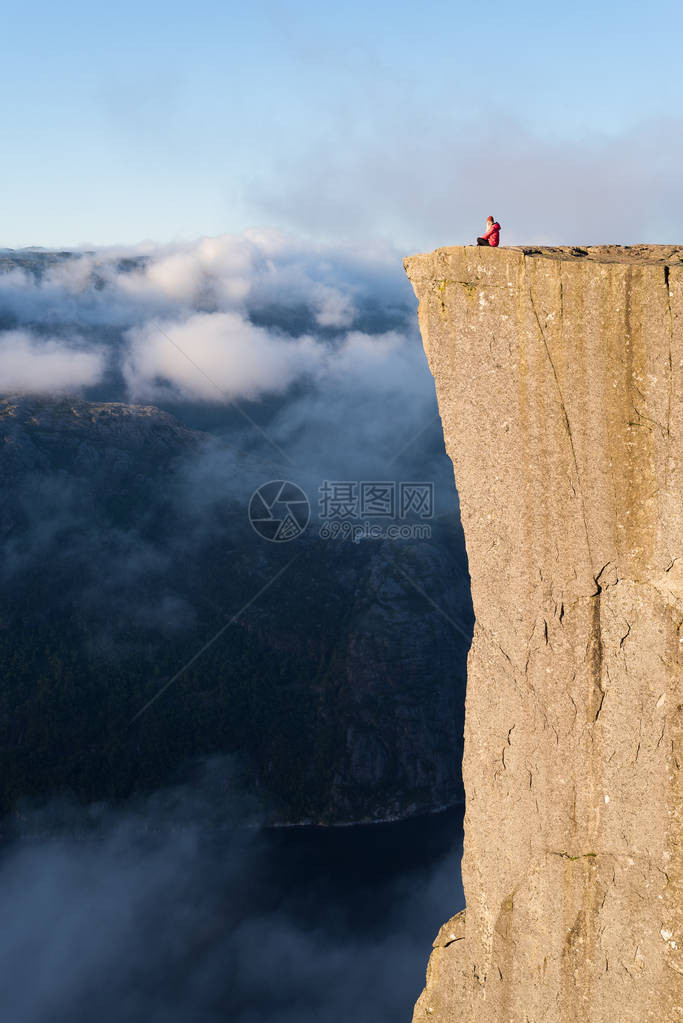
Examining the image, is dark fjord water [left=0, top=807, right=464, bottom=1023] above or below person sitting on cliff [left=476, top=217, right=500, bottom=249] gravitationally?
below

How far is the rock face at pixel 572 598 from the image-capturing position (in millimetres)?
10867

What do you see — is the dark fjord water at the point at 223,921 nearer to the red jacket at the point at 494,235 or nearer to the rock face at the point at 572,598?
the rock face at the point at 572,598

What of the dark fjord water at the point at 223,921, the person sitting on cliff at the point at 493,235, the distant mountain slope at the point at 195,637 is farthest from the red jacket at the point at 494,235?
the distant mountain slope at the point at 195,637

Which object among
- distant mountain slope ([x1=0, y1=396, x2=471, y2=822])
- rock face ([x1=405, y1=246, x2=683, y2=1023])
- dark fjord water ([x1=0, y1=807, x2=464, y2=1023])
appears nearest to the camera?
rock face ([x1=405, y1=246, x2=683, y2=1023])

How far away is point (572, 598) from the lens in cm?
1166

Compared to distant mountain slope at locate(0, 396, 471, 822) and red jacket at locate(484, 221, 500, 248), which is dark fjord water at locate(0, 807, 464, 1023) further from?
red jacket at locate(484, 221, 500, 248)

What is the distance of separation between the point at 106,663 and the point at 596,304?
149725 mm

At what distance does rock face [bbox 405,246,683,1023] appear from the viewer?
10.9 meters

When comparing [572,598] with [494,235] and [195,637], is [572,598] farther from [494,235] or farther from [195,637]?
[195,637]

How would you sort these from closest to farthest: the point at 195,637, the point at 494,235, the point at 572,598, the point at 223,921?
1. the point at 572,598
2. the point at 494,235
3. the point at 223,921
4. the point at 195,637

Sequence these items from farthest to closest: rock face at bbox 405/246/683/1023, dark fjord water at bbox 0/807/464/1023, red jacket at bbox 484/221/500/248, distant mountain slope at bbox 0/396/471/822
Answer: distant mountain slope at bbox 0/396/471/822 → dark fjord water at bbox 0/807/464/1023 → red jacket at bbox 484/221/500/248 → rock face at bbox 405/246/683/1023

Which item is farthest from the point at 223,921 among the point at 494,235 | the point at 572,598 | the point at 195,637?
the point at 494,235

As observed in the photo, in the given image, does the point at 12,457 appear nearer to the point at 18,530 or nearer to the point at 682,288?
the point at 18,530

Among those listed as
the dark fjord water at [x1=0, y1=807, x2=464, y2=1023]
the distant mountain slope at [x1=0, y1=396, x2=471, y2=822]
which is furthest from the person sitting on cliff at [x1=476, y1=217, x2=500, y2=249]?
the distant mountain slope at [x1=0, y1=396, x2=471, y2=822]
